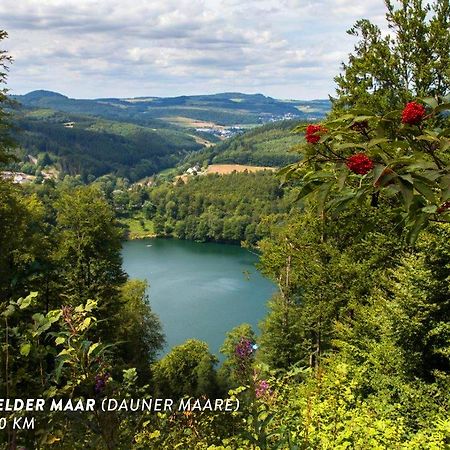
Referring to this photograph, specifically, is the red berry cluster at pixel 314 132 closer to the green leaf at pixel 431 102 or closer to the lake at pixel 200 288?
the green leaf at pixel 431 102

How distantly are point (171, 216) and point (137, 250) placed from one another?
27297 mm

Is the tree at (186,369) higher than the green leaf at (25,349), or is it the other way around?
the green leaf at (25,349)

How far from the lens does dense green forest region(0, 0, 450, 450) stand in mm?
1878

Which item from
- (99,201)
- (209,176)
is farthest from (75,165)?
(99,201)

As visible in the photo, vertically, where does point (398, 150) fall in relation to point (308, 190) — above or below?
above

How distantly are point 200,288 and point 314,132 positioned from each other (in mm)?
54565

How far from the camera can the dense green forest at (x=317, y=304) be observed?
188 cm

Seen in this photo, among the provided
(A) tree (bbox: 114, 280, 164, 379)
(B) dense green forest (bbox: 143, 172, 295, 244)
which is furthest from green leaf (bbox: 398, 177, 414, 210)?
(B) dense green forest (bbox: 143, 172, 295, 244)

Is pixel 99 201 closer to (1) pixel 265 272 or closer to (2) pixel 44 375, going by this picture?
(1) pixel 265 272

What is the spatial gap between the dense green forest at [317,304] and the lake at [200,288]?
43.6 ft

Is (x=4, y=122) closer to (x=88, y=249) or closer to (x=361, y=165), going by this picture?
(x=88, y=249)

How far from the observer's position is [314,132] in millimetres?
1946

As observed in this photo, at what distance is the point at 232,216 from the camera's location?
99625mm

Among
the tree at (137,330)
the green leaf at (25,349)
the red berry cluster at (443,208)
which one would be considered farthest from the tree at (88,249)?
the red berry cluster at (443,208)
